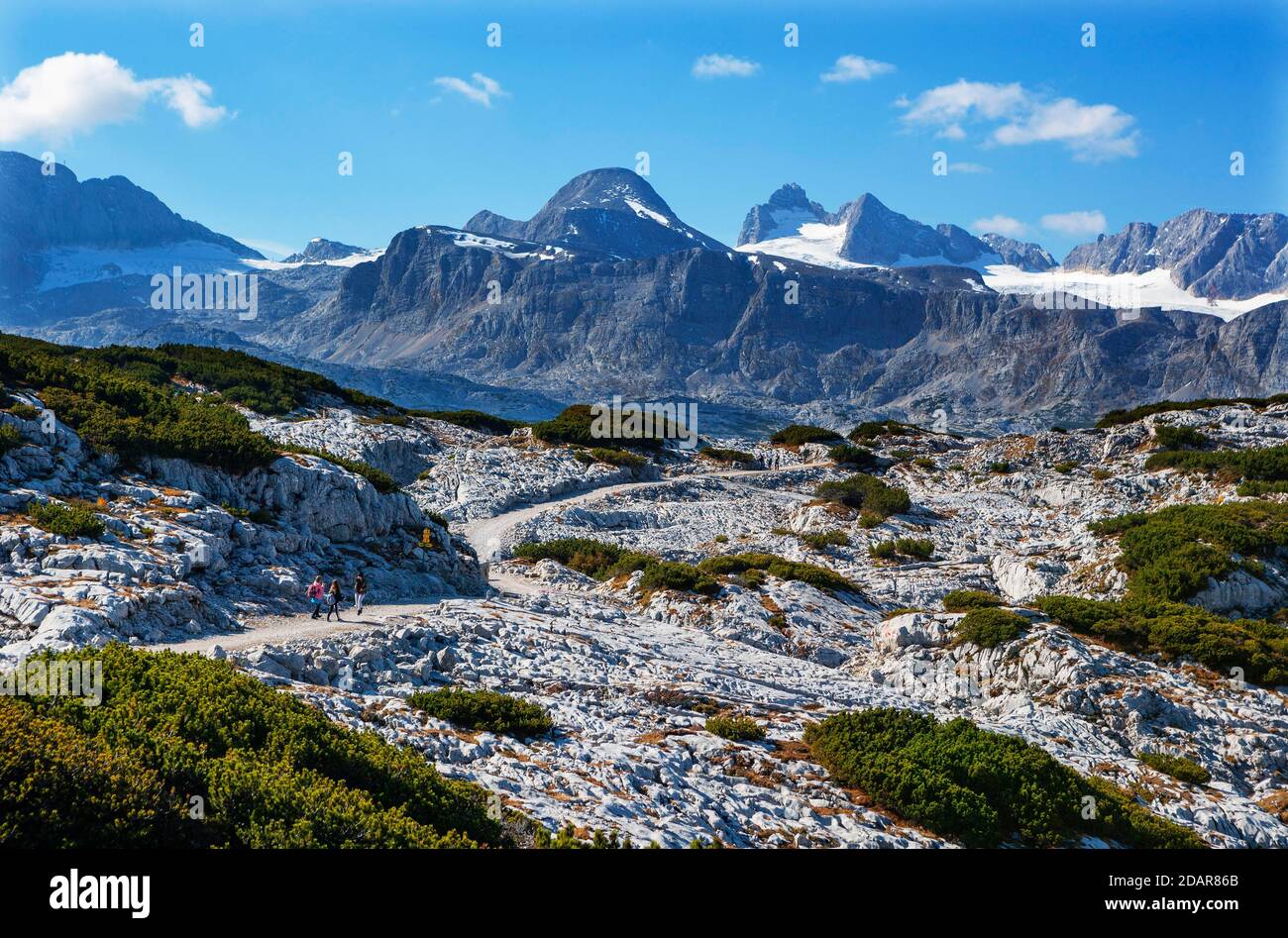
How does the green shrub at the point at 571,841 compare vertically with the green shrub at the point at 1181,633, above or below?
above

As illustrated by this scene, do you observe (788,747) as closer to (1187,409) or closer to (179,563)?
(179,563)

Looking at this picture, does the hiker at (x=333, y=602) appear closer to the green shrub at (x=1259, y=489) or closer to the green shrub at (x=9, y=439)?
the green shrub at (x=9, y=439)

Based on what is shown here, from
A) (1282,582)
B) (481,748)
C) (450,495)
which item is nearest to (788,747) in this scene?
(481,748)

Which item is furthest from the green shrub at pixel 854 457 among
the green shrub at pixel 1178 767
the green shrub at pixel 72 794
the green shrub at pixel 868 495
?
the green shrub at pixel 72 794

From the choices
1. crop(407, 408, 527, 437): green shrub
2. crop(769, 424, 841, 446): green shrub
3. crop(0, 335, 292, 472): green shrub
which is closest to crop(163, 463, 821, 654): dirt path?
crop(0, 335, 292, 472): green shrub

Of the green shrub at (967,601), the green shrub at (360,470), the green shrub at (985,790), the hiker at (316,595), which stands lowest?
the green shrub at (985,790)

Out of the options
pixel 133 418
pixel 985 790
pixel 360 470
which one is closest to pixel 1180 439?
pixel 985 790

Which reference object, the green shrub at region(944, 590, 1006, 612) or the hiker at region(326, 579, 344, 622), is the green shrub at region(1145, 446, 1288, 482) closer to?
the green shrub at region(944, 590, 1006, 612)

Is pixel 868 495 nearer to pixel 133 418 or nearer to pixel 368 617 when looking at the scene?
pixel 368 617
